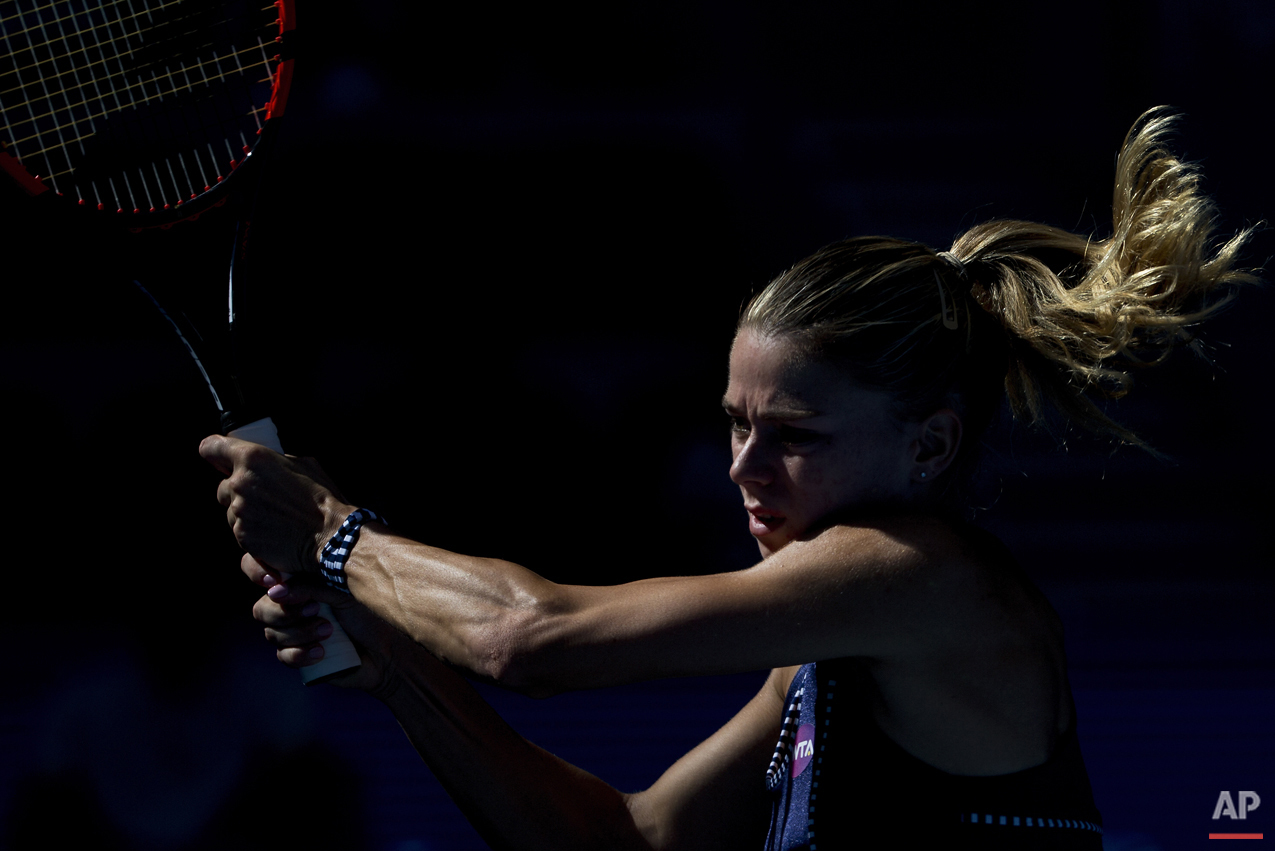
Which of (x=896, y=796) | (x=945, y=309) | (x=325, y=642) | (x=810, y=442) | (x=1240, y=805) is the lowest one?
(x=1240, y=805)

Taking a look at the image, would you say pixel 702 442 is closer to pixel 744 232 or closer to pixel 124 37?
pixel 744 232

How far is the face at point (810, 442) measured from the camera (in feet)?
4.52

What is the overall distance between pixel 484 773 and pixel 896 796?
675 mm

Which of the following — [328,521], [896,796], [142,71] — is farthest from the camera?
[142,71]

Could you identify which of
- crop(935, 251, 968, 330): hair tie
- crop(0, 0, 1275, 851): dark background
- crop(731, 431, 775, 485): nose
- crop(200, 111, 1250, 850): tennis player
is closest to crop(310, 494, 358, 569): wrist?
crop(200, 111, 1250, 850): tennis player

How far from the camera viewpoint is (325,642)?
158 cm

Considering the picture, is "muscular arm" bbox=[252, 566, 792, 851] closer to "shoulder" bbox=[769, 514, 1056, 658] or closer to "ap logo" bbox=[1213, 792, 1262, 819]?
"shoulder" bbox=[769, 514, 1056, 658]

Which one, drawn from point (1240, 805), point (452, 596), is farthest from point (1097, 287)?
point (1240, 805)

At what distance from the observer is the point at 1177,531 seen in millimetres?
2793

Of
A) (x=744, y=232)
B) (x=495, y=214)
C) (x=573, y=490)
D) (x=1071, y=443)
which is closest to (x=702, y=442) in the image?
(x=573, y=490)

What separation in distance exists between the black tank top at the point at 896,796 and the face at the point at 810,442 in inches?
9.1

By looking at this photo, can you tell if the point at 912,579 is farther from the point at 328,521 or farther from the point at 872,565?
the point at 328,521

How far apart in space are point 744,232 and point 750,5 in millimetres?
555

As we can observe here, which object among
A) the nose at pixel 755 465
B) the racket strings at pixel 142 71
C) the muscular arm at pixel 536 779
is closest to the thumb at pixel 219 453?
the muscular arm at pixel 536 779
